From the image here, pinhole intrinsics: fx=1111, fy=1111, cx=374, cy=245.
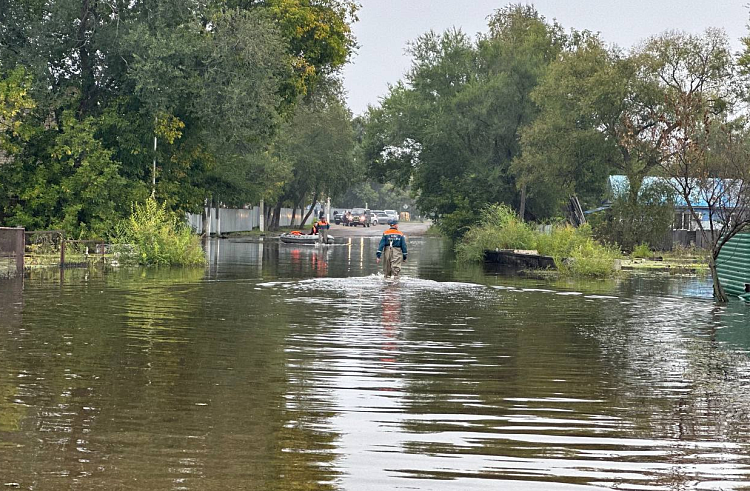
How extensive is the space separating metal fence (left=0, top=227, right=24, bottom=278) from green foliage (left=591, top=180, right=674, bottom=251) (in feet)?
104

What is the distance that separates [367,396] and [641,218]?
153 ft

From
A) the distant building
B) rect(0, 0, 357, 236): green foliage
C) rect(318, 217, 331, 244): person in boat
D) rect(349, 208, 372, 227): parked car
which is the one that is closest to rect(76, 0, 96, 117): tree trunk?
rect(0, 0, 357, 236): green foliage

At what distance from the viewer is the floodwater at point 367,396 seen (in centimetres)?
777

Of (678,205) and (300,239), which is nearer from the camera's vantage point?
(678,205)

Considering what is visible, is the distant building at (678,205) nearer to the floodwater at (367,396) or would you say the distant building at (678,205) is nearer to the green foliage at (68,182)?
the green foliage at (68,182)

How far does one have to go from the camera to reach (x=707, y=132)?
27.1m

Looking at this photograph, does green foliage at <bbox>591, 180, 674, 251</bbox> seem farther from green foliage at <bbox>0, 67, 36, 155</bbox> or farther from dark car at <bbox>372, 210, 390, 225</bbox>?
dark car at <bbox>372, 210, 390, 225</bbox>

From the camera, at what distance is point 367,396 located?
11086mm

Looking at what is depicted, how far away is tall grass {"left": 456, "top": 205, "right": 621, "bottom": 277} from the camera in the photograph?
36.8m

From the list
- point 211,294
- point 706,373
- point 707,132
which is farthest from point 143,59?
point 706,373

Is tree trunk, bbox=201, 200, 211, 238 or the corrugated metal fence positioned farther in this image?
tree trunk, bbox=201, 200, 211, 238

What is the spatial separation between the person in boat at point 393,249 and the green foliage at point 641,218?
26.9m

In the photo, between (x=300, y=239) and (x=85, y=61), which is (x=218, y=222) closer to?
(x=300, y=239)

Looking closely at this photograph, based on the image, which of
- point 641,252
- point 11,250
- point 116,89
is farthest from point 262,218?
point 11,250
